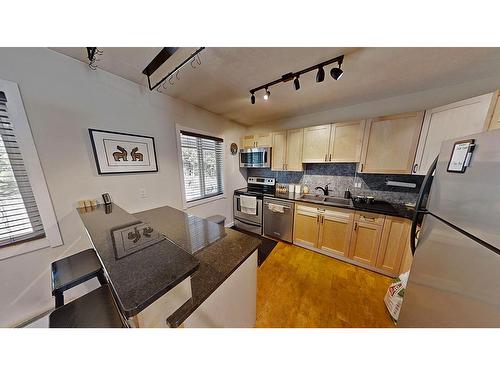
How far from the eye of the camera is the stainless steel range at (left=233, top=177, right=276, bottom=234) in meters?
2.64

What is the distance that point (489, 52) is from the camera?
3.78 ft

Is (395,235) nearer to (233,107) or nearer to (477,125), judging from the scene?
(477,125)

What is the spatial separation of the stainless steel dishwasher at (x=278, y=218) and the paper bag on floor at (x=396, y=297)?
121 centimetres

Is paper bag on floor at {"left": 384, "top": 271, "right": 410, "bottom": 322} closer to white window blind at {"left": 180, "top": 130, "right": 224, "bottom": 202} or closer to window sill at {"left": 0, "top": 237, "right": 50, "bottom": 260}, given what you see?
white window blind at {"left": 180, "top": 130, "right": 224, "bottom": 202}

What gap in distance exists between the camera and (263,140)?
8.87ft

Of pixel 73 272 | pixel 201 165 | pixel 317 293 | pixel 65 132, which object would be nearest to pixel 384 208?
pixel 317 293

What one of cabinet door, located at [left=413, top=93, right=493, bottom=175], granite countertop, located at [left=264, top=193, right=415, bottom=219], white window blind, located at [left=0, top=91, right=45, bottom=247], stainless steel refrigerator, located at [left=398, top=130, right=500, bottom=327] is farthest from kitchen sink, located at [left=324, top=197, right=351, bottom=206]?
white window blind, located at [left=0, top=91, right=45, bottom=247]

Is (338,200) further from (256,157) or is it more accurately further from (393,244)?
(256,157)

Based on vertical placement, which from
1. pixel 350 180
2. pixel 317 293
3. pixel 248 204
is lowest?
pixel 317 293

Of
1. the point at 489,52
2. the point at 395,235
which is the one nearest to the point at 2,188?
the point at 395,235

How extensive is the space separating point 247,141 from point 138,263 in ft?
8.65

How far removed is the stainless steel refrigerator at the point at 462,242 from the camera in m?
0.51

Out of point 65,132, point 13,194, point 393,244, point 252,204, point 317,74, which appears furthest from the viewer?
point 252,204

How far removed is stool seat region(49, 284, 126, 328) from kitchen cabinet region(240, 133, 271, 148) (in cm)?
260
